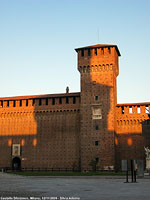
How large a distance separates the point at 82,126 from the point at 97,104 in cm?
362

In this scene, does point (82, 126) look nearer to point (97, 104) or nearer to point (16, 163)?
point (97, 104)

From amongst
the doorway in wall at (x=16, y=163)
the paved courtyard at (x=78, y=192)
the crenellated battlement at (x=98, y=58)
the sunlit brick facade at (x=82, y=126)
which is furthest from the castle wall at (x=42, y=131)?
the paved courtyard at (x=78, y=192)

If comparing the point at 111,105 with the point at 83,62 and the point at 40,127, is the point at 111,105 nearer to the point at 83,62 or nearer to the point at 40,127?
the point at 83,62

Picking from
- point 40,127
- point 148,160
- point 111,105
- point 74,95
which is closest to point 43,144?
point 40,127

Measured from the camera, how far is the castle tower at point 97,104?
40.5m

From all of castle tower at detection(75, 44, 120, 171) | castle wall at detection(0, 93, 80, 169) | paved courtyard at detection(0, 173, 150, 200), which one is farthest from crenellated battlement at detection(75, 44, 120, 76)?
paved courtyard at detection(0, 173, 150, 200)

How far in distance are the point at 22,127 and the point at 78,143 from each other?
922cm

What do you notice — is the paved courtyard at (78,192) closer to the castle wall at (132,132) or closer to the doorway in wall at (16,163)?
the castle wall at (132,132)

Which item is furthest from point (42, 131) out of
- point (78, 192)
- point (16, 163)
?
point (78, 192)

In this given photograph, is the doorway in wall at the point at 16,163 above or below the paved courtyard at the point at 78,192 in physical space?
below

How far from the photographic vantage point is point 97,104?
4216cm

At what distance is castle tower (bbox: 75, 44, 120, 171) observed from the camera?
4047cm

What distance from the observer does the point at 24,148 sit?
148 feet

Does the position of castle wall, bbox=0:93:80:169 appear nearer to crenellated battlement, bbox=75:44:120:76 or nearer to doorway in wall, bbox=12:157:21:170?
doorway in wall, bbox=12:157:21:170
